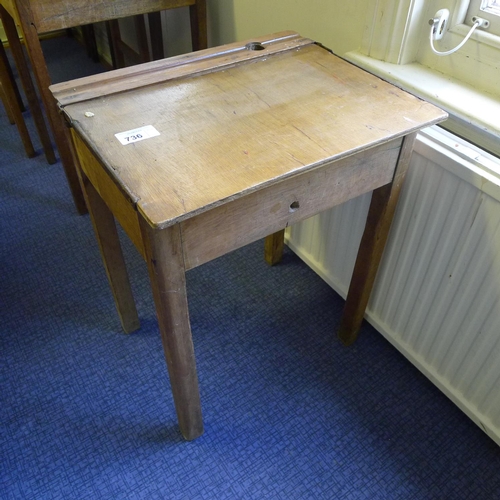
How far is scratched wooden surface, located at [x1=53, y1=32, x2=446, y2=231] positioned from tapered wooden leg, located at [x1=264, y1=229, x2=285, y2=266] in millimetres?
604

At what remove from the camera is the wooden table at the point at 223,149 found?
0.77 m

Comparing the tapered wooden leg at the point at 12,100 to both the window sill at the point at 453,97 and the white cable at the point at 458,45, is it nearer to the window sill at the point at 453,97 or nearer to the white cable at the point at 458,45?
the window sill at the point at 453,97

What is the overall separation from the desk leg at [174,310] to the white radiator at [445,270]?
1.91ft

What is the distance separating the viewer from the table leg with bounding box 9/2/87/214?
1396 millimetres

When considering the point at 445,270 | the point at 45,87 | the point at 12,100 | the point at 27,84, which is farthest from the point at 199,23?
the point at 445,270

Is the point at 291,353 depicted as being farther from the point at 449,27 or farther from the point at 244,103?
the point at 449,27

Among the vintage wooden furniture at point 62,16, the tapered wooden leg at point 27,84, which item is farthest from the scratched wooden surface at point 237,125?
the tapered wooden leg at point 27,84

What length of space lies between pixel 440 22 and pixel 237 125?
594 millimetres

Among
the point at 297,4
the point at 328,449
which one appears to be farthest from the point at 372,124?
the point at 328,449

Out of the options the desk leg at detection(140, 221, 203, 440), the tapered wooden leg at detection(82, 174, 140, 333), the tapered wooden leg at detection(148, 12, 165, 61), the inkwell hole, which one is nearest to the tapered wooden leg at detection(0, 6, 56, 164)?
the tapered wooden leg at detection(148, 12, 165, 61)

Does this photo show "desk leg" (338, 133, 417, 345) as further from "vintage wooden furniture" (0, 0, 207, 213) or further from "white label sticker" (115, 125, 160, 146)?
"vintage wooden furniture" (0, 0, 207, 213)

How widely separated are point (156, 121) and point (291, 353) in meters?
0.80

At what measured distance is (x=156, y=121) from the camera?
2.95 feet

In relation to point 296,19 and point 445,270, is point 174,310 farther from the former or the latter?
point 296,19
